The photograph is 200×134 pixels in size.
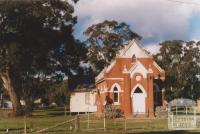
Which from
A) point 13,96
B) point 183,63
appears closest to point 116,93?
point 13,96

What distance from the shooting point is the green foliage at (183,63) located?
11362cm

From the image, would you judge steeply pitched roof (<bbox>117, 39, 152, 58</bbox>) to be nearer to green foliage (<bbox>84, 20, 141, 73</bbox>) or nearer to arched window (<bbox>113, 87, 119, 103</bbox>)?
arched window (<bbox>113, 87, 119, 103</bbox>)

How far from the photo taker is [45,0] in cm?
6688

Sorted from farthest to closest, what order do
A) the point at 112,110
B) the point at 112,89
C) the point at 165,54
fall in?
the point at 165,54 < the point at 112,89 < the point at 112,110

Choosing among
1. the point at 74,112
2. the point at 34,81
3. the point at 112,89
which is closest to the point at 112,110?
the point at 112,89

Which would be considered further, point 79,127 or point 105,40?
point 105,40

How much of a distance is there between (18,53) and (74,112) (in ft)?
67.5

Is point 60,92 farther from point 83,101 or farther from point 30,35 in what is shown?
point 30,35

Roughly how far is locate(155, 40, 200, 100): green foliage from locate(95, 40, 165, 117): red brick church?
158 feet

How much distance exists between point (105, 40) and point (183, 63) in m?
20.1

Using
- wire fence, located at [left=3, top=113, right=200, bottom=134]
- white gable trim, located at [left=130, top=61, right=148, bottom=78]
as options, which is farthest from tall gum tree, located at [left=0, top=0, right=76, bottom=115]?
wire fence, located at [left=3, top=113, right=200, bottom=134]

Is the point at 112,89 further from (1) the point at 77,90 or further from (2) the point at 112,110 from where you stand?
(1) the point at 77,90

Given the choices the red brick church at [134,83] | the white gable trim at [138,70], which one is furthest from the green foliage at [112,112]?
the white gable trim at [138,70]

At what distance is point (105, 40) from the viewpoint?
106 meters
